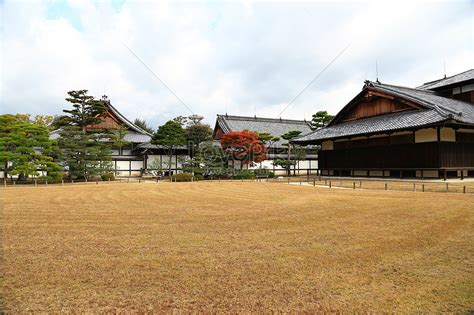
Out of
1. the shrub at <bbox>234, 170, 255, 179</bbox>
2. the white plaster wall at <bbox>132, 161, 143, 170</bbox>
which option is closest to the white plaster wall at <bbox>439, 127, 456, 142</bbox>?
the shrub at <bbox>234, 170, 255, 179</bbox>

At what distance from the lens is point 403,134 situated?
19.8m

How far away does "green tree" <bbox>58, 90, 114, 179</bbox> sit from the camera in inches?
948

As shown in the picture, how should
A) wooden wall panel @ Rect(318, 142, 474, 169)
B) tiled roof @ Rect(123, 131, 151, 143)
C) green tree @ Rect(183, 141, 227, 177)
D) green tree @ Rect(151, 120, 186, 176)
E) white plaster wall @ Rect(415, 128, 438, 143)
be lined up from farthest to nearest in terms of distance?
tiled roof @ Rect(123, 131, 151, 143)
green tree @ Rect(151, 120, 186, 176)
green tree @ Rect(183, 141, 227, 177)
white plaster wall @ Rect(415, 128, 438, 143)
wooden wall panel @ Rect(318, 142, 474, 169)

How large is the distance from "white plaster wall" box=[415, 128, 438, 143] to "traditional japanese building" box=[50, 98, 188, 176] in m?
21.0

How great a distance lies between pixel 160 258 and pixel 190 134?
27761 mm

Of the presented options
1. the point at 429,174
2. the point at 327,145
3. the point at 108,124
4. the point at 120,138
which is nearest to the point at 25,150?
the point at 120,138

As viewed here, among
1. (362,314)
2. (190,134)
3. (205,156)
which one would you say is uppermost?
(190,134)

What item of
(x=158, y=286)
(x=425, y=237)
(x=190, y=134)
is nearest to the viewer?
(x=158, y=286)

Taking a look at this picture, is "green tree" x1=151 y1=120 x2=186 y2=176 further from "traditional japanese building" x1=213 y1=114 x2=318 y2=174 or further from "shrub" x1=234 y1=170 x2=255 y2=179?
"traditional japanese building" x1=213 y1=114 x2=318 y2=174

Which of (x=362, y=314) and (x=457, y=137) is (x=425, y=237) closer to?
(x=362, y=314)

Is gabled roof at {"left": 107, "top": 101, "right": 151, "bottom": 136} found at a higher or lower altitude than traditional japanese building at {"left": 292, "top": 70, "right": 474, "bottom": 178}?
higher

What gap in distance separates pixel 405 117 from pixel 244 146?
1267 cm

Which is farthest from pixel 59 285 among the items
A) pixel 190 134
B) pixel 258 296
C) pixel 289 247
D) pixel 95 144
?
pixel 190 134

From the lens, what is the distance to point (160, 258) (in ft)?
15.0
